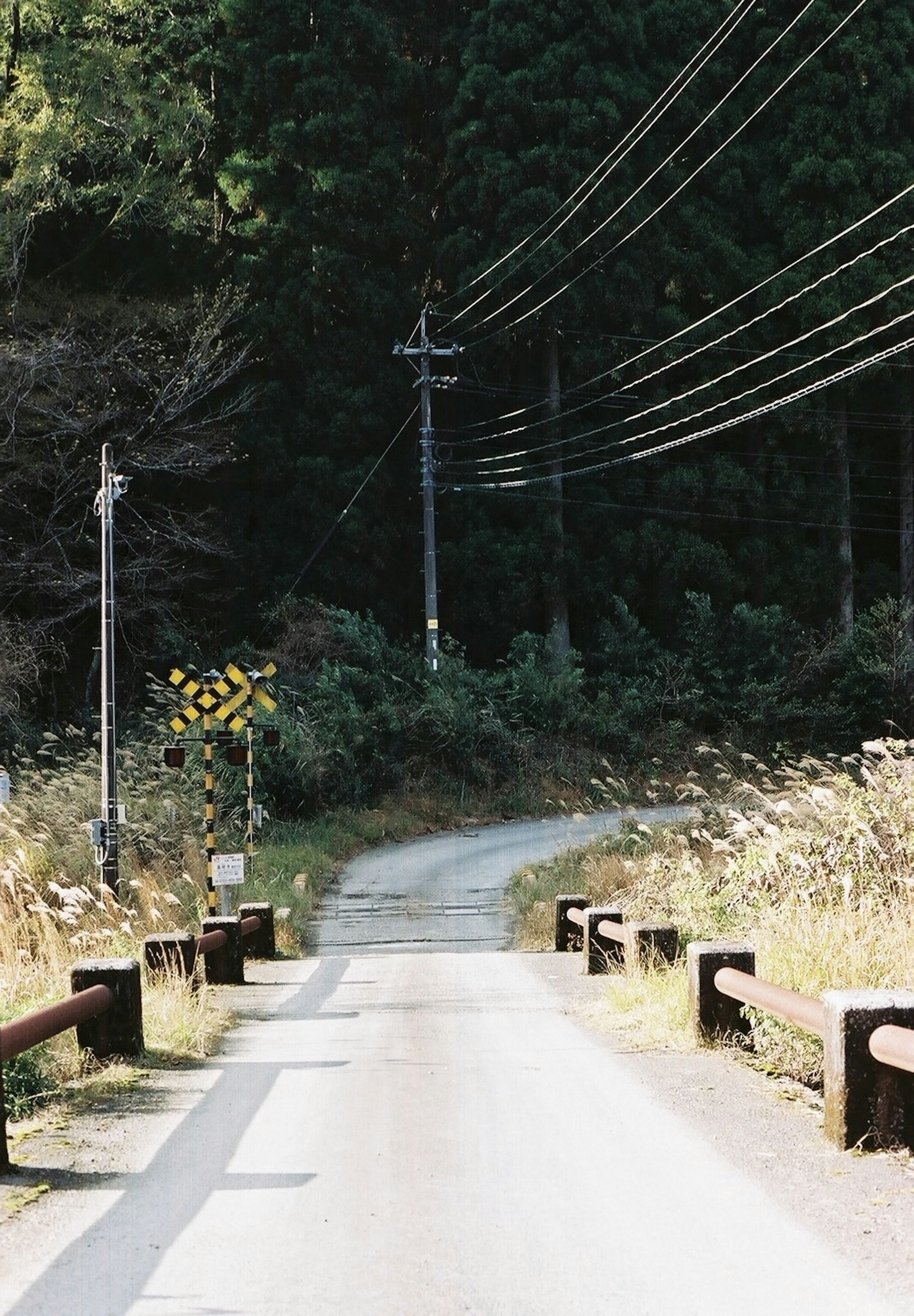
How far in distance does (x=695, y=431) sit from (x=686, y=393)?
953mm

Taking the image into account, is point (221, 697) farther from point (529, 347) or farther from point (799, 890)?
point (529, 347)

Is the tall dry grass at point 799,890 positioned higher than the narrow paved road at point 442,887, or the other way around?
the tall dry grass at point 799,890

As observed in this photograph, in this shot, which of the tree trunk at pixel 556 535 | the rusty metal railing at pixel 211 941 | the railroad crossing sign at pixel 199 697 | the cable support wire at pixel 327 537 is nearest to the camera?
the rusty metal railing at pixel 211 941

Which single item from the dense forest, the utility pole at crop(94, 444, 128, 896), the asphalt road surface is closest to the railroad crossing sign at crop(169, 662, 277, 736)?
the utility pole at crop(94, 444, 128, 896)

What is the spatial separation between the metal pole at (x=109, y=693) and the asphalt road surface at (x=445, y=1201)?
A: 8.34 meters

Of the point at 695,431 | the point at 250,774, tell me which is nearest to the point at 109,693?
the point at 250,774

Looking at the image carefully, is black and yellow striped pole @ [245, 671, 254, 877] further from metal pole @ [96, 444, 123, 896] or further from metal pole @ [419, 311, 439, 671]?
metal pole @ [419, 311, 439, 671]

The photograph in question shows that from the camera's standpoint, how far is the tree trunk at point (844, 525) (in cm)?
3709

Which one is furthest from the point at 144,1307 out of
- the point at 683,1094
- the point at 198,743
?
the point at 198,743

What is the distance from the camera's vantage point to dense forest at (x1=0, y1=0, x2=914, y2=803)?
111 ft

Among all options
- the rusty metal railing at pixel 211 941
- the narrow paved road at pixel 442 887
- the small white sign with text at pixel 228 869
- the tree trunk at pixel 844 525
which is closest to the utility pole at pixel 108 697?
the small white sign with text at pixel 228 869

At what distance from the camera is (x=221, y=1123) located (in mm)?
6461

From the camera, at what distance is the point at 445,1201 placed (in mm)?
5066

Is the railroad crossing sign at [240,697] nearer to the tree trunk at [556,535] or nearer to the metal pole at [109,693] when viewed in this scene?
the metal pole at [109,693]
